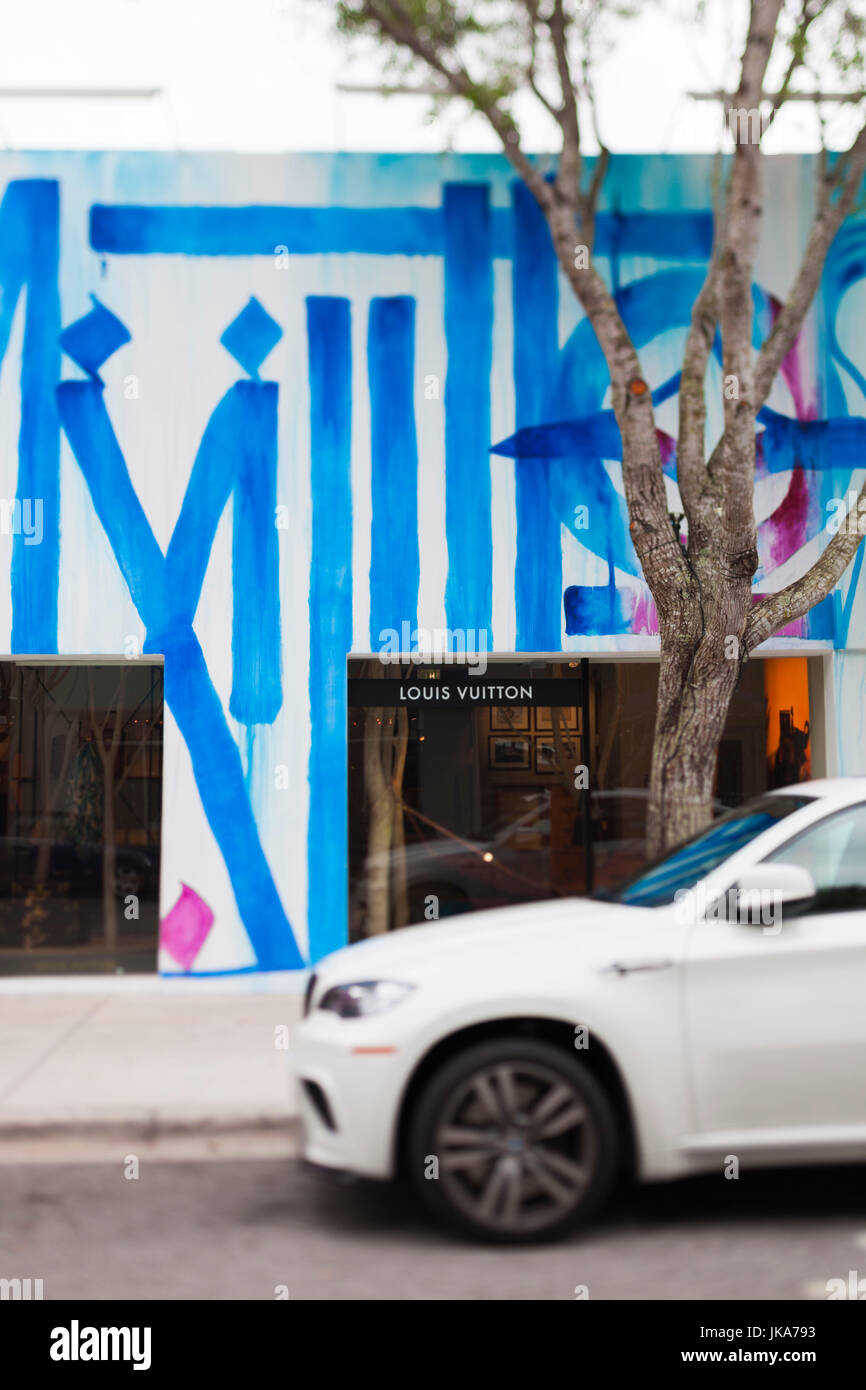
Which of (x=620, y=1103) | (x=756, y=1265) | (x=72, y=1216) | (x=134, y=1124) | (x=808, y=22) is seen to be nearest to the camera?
(x=756, y=1265)

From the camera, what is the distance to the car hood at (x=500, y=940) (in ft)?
15.2

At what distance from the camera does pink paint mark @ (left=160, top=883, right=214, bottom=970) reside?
9492 mm

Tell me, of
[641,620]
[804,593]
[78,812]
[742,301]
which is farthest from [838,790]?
[78,812]

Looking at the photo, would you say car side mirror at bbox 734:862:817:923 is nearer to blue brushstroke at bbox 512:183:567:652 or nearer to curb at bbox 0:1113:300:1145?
curb at bbox 0:1113:300:1145

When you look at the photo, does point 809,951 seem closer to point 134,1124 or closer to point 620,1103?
point 620,1103

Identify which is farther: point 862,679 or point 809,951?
point 862,679

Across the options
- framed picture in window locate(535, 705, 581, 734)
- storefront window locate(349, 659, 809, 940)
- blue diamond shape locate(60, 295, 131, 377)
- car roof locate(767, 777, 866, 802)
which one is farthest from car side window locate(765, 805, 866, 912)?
blue diamond shape locate(60, 295, 131, 377)

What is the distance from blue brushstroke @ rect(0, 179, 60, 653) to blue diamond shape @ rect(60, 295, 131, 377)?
0.12 meters

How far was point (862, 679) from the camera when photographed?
9.91 metres

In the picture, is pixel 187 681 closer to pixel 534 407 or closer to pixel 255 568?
pixel 255 568

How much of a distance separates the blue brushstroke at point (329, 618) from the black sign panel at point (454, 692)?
0.83 feet

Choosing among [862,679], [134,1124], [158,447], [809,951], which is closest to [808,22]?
[862,679]

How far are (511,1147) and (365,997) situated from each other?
29.8 inches
